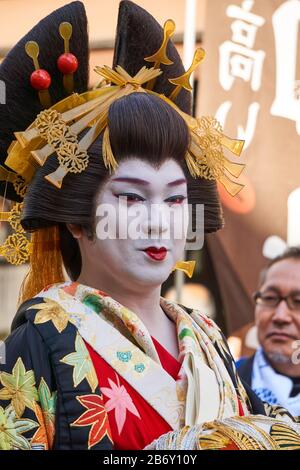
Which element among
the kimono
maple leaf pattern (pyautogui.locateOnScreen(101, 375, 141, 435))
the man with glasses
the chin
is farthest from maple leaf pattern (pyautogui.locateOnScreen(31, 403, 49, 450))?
the man with glasses

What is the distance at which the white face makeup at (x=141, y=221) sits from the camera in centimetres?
209

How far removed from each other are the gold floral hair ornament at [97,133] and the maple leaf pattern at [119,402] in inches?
18.1

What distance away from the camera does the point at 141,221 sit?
208cm

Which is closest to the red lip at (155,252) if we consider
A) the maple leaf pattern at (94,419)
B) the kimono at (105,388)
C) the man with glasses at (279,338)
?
the kimono at (105,388)

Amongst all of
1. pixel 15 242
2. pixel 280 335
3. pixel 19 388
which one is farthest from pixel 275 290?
pixel 19 388

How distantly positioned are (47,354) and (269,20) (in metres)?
2.62

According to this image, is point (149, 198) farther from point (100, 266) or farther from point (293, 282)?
point (293, 282)

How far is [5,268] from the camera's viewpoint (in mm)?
4527

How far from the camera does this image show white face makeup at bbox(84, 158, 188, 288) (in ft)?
6.85

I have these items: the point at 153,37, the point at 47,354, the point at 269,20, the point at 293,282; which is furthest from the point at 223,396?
the point at 269,20

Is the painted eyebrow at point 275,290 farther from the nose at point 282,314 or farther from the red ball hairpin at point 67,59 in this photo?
the red ball hairpin at point 67,59

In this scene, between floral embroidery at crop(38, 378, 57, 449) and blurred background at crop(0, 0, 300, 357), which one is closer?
floral embroidery at crop(38, 378, 57, 449)

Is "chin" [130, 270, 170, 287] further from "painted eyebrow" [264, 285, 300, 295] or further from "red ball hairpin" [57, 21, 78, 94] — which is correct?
"painted eyebrow" [264, 285, 300, 295]

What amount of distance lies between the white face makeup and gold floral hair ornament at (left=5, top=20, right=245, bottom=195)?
5 centimetres
